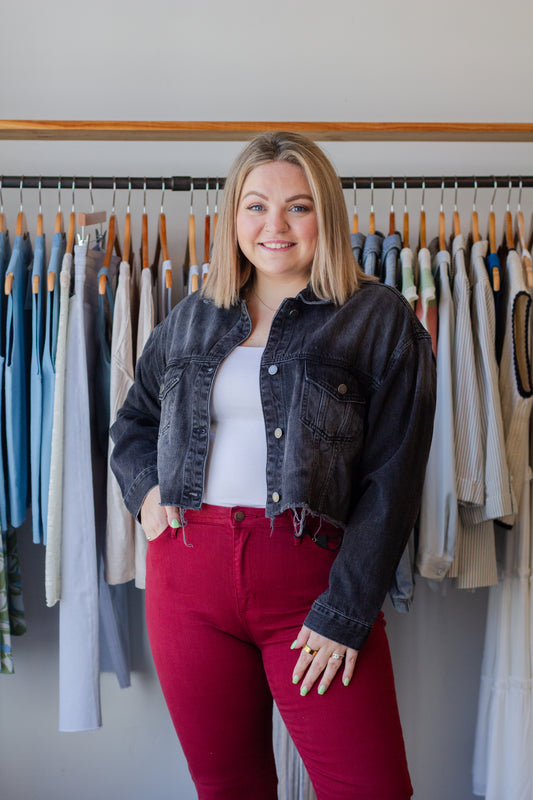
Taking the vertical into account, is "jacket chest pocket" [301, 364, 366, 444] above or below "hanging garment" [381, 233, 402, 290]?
below

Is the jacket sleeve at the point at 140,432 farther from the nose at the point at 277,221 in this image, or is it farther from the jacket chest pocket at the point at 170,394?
the nose at the point at 277,221

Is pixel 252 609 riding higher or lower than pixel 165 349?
lower

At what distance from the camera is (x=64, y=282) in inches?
71.7

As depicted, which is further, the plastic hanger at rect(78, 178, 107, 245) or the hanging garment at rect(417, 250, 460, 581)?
the plastic hanger at rect(78, 178, 107, 245)

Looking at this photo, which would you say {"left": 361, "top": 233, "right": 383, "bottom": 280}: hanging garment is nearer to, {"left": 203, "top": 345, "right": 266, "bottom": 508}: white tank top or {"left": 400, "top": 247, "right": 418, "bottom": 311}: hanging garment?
{"left": 400, "top": 247, "right": 418, "bottom": 311}: hanging garment

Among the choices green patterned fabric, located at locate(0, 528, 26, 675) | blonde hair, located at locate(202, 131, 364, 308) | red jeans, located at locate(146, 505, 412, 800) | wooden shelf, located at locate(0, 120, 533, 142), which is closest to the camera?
red jeans, located at locate(146, 505, 412, 800)

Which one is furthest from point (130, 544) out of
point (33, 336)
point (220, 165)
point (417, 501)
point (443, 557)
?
point (220, 165)

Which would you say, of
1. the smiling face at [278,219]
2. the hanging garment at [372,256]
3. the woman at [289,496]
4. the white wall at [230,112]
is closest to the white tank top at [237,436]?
the woman at [289,496]

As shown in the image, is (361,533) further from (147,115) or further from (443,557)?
(147,115)

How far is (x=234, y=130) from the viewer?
187 cm

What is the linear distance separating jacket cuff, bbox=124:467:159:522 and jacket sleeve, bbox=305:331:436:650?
398 millimetres

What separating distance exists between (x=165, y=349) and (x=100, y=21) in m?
1.33

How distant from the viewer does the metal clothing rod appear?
197 cm

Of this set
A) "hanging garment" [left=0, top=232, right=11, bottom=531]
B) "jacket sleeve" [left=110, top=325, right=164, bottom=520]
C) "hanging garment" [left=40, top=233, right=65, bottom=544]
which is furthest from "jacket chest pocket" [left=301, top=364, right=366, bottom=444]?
"hanging garment" [left=0, top=232, right=11, bottom=531]
